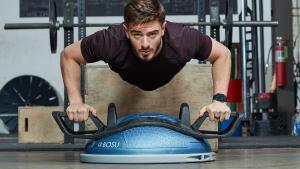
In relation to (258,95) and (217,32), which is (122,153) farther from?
(258,95)

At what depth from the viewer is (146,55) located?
2152 mm

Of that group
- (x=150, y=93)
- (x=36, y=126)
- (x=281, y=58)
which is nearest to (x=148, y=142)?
(x=150, y=93)

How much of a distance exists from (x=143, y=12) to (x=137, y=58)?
30 cm

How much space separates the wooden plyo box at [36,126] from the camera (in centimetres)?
362

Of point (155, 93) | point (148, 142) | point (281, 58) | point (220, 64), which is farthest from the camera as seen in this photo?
point (281, 58)

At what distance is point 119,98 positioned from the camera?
2840 mm

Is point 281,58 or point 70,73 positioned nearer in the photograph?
point 70,73

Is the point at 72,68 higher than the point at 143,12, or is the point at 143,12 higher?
the point at 143,12

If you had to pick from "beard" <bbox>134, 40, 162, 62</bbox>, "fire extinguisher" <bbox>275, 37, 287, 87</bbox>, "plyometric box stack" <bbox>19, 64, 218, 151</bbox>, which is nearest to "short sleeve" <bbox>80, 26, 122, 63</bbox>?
"beard" <bbox>134, 40, 162, 62</bbox>

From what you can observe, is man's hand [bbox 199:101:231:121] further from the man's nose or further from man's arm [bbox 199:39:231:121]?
the man's nose

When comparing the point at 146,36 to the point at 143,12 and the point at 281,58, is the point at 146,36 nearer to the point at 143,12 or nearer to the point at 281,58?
the point at 143,12

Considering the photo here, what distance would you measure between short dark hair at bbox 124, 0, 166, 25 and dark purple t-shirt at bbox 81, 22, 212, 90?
0.69 ft

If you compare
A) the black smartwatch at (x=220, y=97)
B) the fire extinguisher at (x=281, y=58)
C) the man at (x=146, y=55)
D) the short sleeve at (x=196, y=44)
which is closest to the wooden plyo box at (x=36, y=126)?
the man at (x=146, y=55)

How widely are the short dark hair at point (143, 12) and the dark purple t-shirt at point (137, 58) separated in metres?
0.21
